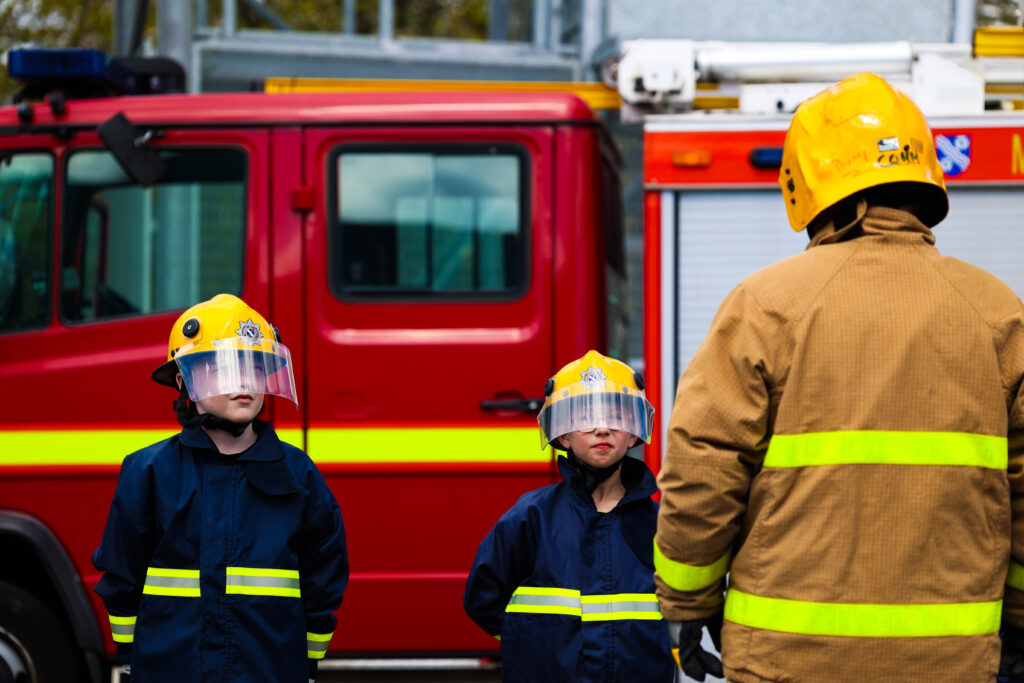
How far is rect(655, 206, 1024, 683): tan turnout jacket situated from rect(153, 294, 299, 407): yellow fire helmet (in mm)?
1246

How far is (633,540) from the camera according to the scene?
9.60ft

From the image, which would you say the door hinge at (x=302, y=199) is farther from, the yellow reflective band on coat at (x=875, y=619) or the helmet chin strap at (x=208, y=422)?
the yellow reflective band on coat at (x=875, y=619)

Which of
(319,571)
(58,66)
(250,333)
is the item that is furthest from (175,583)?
(58,66)

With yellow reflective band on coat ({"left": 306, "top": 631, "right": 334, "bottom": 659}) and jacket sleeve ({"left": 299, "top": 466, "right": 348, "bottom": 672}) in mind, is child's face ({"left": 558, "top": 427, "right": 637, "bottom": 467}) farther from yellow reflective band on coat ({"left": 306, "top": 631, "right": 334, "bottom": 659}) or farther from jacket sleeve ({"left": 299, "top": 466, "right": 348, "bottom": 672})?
yellow reflective band on coat ({"left": 306, "top": 631, "right": 334, "bottom": 659})

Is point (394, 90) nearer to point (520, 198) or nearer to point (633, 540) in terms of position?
point (520, 198)

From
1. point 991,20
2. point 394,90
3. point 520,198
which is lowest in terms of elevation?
point 520,198

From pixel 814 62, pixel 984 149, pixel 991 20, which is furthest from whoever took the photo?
pixel 991 20

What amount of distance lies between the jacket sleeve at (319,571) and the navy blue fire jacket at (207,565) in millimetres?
15

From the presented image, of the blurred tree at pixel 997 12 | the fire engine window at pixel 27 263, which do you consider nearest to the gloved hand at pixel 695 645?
the fire engine window at pixel 27 263

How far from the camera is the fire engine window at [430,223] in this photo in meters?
4.23

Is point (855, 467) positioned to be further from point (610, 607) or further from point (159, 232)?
point (159, 232)

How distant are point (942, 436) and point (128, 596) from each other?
190 cm

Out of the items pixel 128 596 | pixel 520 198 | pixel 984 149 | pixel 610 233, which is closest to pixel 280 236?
pixel 520 198

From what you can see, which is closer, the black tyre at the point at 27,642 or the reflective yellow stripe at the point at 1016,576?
the reflective yellow stripe at the point at 1016,576
